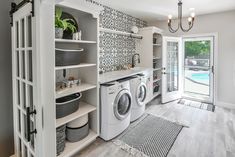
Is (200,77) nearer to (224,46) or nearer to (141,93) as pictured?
(224,46)

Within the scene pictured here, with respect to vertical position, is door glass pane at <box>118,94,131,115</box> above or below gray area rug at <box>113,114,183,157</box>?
above

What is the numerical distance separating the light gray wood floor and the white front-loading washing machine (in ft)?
0.64

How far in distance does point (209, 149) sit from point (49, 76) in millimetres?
2399

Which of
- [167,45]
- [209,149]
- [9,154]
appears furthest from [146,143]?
[167,45]

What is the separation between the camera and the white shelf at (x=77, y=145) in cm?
203

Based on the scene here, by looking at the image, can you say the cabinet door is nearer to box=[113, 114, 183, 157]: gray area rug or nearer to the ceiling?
box=[113, 114, 183, 157]: gray area rug

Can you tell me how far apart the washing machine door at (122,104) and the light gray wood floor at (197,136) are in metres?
0.48

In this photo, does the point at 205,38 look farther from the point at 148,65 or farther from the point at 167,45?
the point at 148,65

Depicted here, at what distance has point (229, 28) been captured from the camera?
3.95 metres

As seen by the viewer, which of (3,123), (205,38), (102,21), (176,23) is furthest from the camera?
(176,23)

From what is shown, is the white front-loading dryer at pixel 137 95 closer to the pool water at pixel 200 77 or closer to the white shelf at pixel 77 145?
the white shelf at pixel 77 145

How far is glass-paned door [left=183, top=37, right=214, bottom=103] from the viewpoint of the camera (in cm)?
449

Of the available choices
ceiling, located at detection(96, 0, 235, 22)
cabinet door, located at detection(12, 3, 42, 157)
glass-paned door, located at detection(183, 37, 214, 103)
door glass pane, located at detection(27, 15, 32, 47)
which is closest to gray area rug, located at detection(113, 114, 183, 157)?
cabinet door, located at detection(12, 3, 42, 157)

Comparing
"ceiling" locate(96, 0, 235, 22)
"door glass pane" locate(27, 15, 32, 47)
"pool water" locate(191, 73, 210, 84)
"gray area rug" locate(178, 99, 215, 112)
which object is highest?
"ceiling" locate(96, 0, 235, 22)
